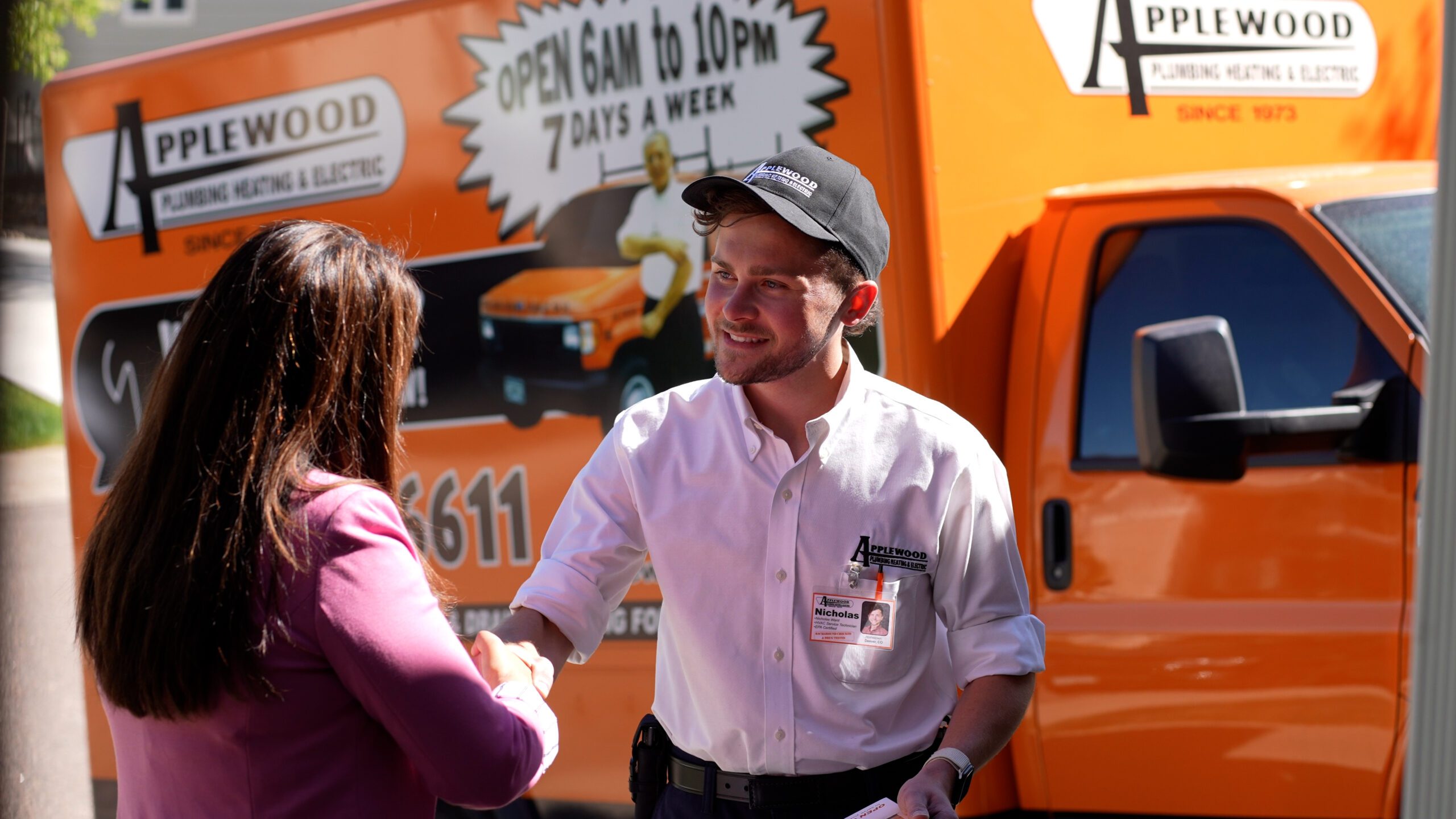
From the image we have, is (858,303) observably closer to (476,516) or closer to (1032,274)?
(1032,274)

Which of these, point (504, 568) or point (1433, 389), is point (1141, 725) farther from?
point (1433, 389)

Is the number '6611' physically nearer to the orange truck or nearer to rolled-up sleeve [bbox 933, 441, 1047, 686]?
the orange truck

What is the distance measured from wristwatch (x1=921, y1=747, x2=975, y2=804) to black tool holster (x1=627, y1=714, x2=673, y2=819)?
54 centimetres

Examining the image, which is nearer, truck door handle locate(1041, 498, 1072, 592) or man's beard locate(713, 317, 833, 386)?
man's beard locate(713, 317, 833, 386)

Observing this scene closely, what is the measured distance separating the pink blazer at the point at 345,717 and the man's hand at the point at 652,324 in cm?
220

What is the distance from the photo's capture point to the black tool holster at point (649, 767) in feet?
8.23

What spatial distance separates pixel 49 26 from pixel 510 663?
45.1ft

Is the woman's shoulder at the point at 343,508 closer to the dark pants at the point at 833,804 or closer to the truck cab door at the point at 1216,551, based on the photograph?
the dark pants at the point at 833,804

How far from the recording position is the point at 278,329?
1.85 m

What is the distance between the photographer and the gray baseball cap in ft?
7.56

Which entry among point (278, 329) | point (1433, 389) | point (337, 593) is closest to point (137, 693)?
point (337, 593)

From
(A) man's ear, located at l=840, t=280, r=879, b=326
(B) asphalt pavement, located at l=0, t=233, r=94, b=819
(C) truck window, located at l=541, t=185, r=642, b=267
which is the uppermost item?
(C) truck window, located at l=541, t=185, r=642, b=267

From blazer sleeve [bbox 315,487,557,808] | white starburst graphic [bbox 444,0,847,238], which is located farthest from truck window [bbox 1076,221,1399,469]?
→ blazer sleeve [bbox 315,487,557,808]

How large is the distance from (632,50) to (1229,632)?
→ 2238 mm
